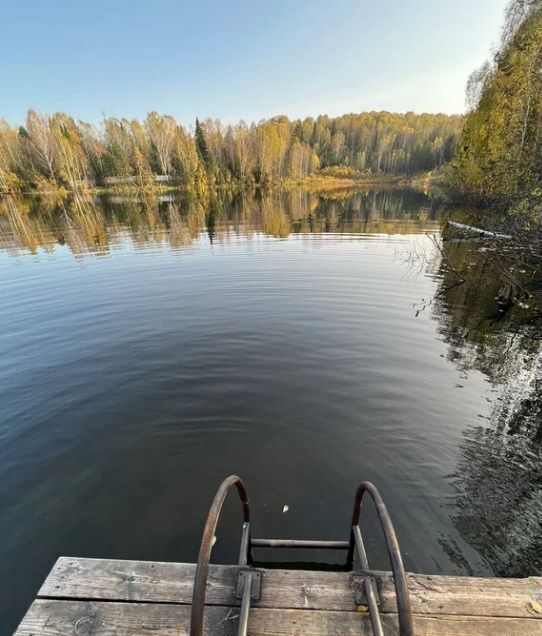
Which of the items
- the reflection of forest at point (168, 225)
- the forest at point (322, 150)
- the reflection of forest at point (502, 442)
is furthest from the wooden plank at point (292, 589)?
the reflection of forest at point (168, 225)

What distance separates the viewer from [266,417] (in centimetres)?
646

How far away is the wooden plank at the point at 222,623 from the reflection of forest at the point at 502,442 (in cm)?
172

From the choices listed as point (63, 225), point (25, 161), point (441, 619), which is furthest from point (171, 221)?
point (25, 161)

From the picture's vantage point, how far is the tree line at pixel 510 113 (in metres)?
23.3

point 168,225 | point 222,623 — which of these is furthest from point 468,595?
point 168,225

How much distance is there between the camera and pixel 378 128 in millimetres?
135375

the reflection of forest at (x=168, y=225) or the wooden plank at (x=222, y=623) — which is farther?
the reflection of forest at (x=168, y=225)

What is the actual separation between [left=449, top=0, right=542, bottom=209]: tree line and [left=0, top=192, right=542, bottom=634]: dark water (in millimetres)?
15235

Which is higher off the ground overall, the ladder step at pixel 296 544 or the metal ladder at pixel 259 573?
the metal ladder at pixel 259 573

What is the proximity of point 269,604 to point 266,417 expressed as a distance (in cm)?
370

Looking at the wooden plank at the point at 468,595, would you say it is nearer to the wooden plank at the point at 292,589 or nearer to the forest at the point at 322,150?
the wooden plank at the point at 292,589

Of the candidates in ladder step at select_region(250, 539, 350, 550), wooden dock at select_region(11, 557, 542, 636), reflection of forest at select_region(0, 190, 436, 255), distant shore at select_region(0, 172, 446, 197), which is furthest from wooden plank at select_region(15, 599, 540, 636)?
distant shore at select_region(0, 172, 446, 197)

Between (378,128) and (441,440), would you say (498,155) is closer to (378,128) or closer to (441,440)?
(441,440)

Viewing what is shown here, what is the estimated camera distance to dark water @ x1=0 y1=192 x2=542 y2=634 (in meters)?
4.37
